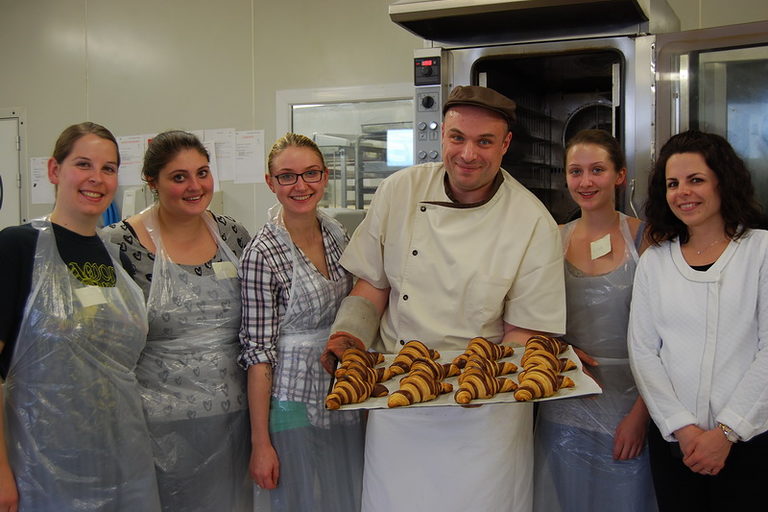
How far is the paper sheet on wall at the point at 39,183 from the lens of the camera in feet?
13.3

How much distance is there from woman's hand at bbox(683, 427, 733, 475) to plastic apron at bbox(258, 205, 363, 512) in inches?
34.1

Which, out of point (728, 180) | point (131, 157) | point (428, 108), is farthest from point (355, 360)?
point (131, 157)

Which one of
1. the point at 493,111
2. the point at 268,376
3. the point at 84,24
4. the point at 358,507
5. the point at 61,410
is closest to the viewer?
the point at 61,410

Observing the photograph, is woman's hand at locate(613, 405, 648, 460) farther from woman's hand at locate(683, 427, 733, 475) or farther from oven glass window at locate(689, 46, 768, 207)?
oven glass window at locate(689, 46, 768, 207)

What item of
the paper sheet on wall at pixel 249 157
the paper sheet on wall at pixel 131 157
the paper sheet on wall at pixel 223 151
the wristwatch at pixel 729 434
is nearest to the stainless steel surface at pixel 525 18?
the wristwatch at pixel 729 434

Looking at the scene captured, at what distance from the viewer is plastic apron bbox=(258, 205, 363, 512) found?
177 cm

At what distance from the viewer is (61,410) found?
1.46 meters

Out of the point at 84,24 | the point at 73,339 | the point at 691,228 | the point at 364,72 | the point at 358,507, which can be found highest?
the point at 84,24

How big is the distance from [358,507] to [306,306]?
586 millimetres

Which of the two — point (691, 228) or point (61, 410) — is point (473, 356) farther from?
point (61, 410)

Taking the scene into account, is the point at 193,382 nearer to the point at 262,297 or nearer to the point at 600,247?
the point at 262,297

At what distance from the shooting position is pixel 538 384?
1.39 meters

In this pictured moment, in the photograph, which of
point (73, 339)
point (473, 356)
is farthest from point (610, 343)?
point (73, 339)

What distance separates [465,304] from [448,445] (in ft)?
1.14
